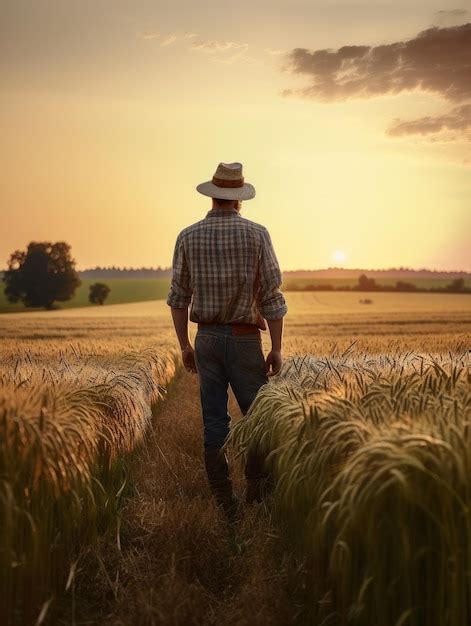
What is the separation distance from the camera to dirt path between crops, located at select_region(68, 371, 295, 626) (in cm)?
331

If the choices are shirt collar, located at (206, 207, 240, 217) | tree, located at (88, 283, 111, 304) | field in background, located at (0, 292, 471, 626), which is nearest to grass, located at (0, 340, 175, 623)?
field in background, located at (0, 292, 471, 626)

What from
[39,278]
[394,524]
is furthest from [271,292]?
[39,278]

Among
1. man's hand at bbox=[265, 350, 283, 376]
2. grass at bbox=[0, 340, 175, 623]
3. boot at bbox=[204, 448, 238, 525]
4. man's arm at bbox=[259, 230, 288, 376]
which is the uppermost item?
man's arm at bbox=[259, 230, 288, 376]

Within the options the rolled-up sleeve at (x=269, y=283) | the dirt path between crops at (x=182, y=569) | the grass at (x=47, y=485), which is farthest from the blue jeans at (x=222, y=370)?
the grass at (x=47, y=485)

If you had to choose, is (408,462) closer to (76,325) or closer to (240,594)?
(240,594)

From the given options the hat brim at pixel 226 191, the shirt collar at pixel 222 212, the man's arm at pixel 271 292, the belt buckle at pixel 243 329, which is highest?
the hat brim at pixel 226 191

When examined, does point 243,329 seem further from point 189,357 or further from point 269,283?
point 189,357

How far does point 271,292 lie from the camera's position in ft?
16.4

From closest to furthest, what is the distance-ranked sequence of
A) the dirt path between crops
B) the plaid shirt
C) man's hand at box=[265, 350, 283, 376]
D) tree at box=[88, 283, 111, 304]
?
1. the dirt path between crops
2. the plaid shirt
3. man's hand at box=[265, 350, 283, 376]
4. tree at box=[88, 283, 111, 304]

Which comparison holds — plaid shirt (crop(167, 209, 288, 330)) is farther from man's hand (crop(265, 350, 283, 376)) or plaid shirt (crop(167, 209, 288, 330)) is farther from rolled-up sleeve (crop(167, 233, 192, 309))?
man's hand (crop(265, 350, 283, 376))

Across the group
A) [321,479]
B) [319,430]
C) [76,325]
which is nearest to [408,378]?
[319,430]

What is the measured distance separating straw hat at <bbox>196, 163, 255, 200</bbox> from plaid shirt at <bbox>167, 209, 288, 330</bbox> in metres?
0.15

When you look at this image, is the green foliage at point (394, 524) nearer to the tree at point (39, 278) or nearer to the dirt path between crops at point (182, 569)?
the dirt path between crops at point (182, 569)

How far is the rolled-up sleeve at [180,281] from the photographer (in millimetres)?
5156
